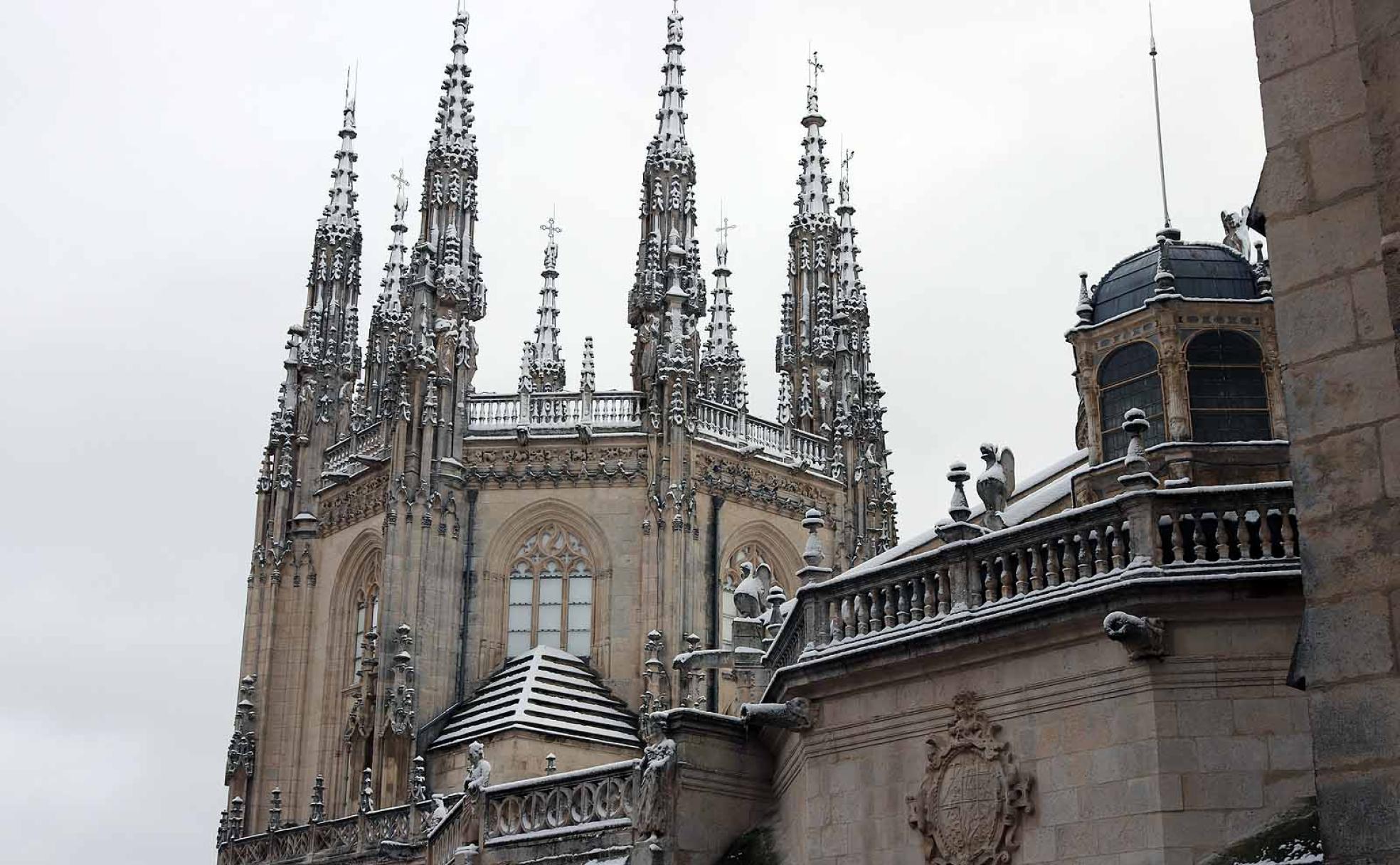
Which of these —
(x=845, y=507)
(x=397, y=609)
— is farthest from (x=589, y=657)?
(x=845, y=507)

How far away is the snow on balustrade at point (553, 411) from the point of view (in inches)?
1617

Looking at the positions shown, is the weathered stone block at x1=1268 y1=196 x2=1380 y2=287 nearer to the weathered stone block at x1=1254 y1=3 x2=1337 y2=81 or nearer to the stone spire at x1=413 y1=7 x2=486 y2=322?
the weathered stone block at x1=1254 y1=3 x2=1337 y2=81

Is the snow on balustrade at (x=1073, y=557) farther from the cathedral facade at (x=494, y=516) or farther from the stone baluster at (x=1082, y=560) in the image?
the cathedral facade at (x=494, y=516)

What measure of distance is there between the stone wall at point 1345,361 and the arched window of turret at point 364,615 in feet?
112

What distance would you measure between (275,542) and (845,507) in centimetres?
1463

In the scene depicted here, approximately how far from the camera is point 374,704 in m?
38.0

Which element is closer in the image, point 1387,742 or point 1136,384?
point 1387,742

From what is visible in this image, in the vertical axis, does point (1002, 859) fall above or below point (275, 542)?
below

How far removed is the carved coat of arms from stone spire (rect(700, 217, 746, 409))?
33.5 m

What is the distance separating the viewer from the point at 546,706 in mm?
37312

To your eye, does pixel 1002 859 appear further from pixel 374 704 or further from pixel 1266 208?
pixel 374 704

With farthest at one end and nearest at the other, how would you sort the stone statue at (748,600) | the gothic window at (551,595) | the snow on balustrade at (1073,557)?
the gothic window at (551,595)
the stone statue at (748,600)
the snow on balustrade at (1073,557)

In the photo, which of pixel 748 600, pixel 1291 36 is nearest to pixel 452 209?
pixel 748 600

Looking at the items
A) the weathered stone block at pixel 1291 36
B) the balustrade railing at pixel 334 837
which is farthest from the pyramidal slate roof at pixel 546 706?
the weathered stone block at pixel 1291 36
